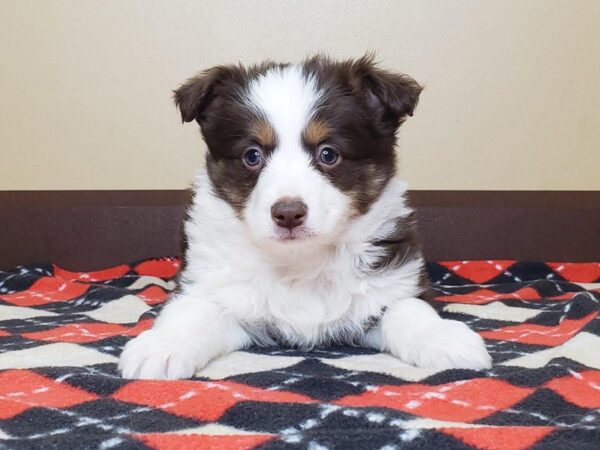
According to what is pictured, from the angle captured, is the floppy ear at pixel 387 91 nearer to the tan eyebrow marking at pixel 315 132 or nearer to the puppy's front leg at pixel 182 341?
the tan eyebrow marking at pixel 315 132

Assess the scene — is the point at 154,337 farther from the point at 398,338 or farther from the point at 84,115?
the point at 84,115

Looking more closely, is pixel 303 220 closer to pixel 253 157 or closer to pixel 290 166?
pixel 290 166

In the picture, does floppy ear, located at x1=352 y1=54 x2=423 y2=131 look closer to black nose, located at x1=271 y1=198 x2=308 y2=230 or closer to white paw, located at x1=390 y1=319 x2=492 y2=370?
black nose, located at x1=271 y1=198 x2=308 y2=230

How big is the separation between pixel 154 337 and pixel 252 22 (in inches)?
97.4

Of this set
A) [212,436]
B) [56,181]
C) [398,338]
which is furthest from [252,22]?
[212,436]

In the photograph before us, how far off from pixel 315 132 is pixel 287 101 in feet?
0.47

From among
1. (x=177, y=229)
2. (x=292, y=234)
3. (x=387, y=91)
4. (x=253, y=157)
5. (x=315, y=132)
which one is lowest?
(x=177, y=229)

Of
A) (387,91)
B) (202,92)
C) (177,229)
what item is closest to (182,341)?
(202,92)

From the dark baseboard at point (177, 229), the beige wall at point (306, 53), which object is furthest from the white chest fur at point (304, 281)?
the beige wall at point (306, 53)

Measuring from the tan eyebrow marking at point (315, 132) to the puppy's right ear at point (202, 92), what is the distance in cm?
41

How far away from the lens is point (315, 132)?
2.46 metres

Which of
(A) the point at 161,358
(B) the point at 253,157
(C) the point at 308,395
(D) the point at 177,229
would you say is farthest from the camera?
(D) the point at 177,229

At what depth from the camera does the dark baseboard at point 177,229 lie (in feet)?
13.5

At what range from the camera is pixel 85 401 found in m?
1.88
